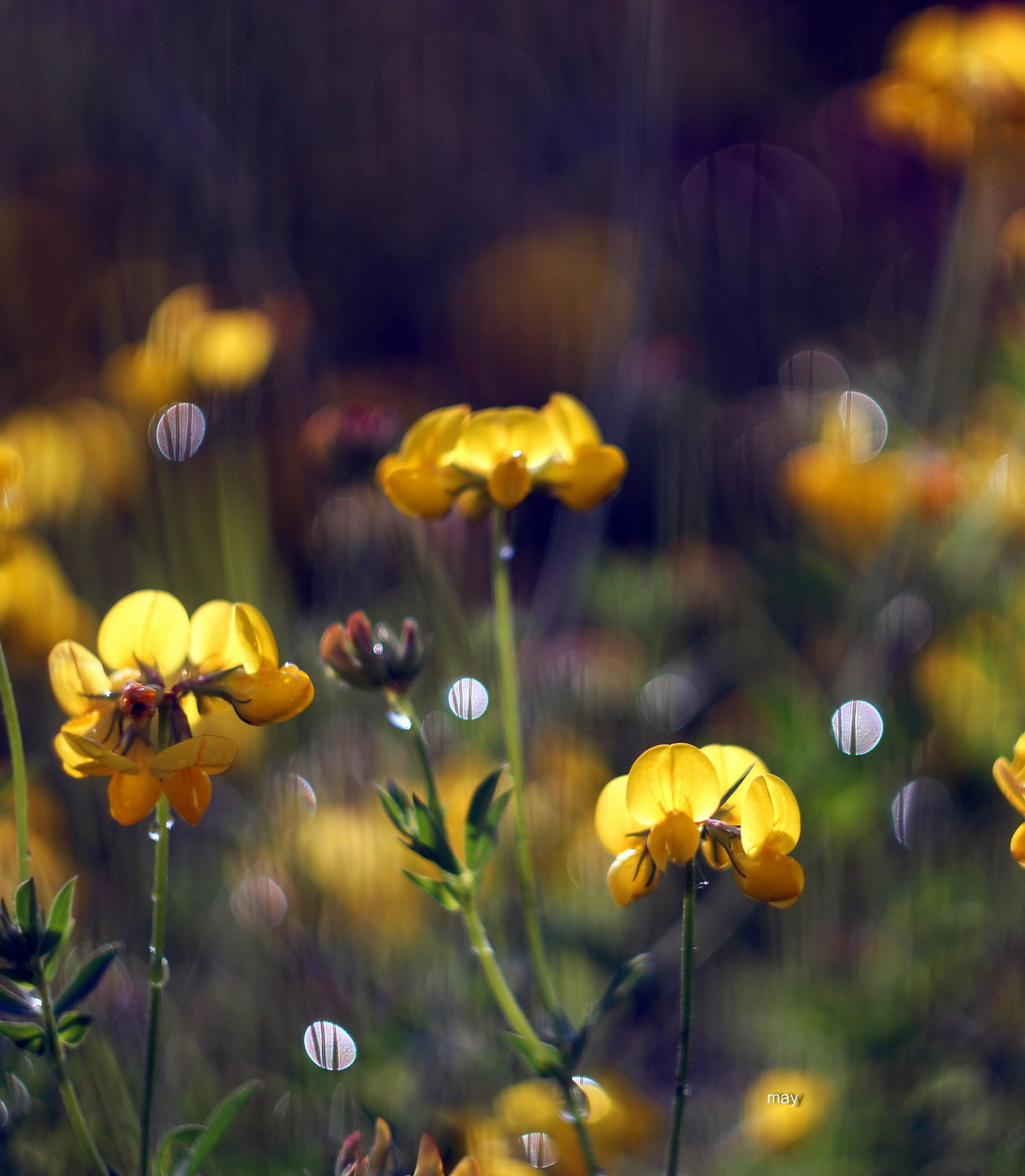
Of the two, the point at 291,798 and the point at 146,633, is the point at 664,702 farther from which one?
the point at 146,633

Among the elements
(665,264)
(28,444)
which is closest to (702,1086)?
(28,444)

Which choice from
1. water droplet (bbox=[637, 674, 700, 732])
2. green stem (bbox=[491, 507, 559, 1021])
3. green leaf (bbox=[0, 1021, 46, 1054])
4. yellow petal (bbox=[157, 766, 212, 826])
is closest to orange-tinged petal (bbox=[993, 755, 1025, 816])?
green stem (bbox=[491, 507, 559, 1021])

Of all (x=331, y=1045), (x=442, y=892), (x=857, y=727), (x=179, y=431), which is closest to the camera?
(x=442, y=892)

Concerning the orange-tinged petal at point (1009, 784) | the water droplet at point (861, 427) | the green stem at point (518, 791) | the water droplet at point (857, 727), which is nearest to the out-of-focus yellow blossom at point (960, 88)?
the water droplet at point (861, 427)

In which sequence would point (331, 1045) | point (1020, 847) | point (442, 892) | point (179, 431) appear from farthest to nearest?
1. point (179, 431)
2. point (331, 1045)
3. point (442, 892)
4. point (1020, 847)

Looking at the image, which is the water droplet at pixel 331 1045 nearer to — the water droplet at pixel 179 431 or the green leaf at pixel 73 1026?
the green leaf at pixel 73 1026

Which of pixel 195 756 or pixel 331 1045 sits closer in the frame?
pixel 195 756

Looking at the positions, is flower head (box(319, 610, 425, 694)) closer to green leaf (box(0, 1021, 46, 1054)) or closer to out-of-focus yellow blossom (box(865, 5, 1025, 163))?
green leaf (box(0, 1021, 46, 1054))

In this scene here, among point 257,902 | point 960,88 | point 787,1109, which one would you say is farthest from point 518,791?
point 960,88
